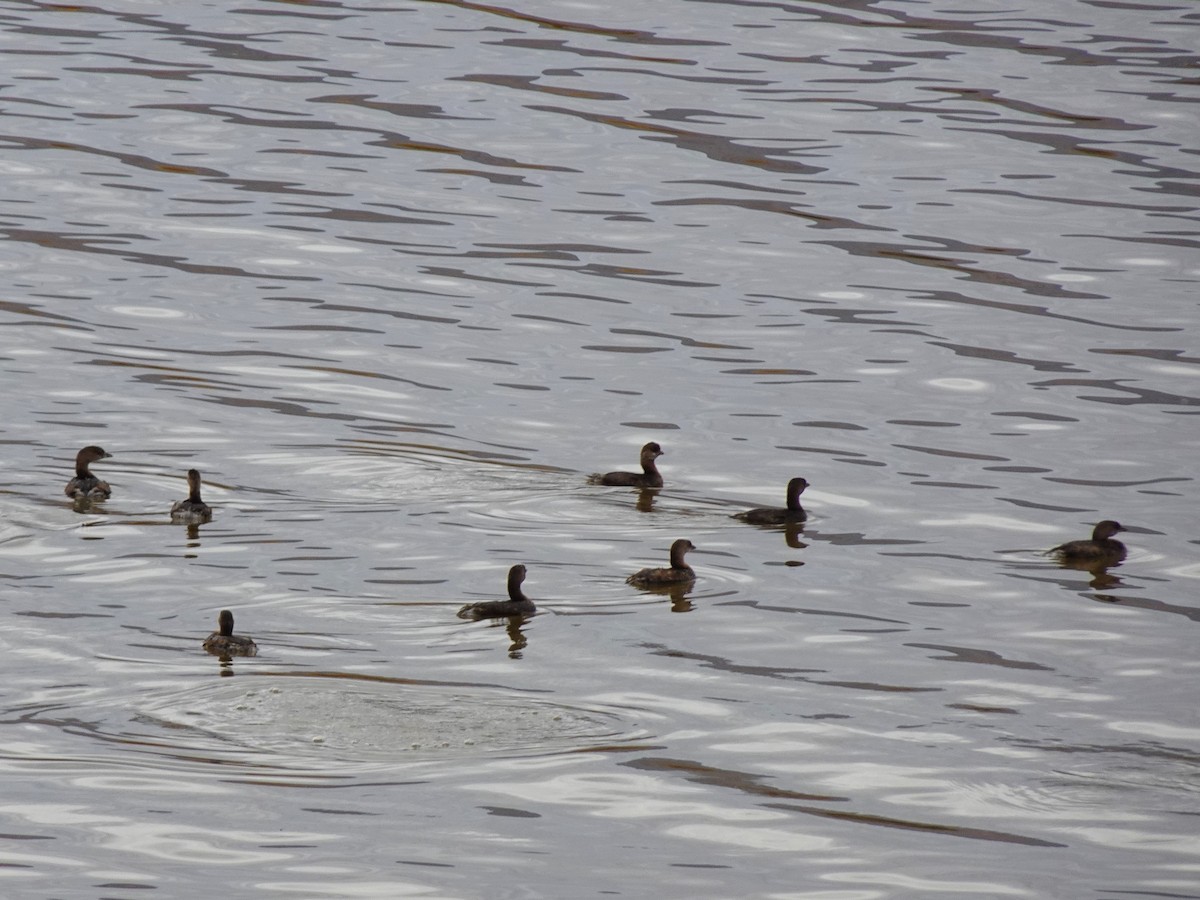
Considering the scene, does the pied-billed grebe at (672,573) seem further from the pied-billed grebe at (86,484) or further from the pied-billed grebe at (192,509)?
the pied-billed grebe at (86,484)

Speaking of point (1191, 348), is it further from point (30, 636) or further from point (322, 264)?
point (30, 636)

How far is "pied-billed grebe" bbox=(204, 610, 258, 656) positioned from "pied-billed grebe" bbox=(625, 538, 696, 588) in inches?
119

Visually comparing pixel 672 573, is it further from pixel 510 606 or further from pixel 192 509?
pixel 192 509

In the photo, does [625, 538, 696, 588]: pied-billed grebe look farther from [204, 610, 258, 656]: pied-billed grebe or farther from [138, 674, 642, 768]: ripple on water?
[204, 610, 258, 656]: pied-billed grebe

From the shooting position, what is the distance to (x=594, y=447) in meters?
18.7

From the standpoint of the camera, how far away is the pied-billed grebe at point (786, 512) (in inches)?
648

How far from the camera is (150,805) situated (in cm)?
1027

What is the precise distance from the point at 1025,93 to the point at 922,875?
26052 millimetres

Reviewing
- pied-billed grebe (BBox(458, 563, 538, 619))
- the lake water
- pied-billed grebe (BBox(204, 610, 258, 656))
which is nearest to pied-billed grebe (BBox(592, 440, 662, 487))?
the lake water

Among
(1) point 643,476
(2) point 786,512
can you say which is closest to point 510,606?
(2) point 786,512

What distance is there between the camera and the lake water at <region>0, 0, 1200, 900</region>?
1047 cm

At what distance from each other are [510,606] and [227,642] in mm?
2031

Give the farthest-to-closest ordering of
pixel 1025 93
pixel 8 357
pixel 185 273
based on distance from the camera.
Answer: pixel 1025 93 < pixel 185 273 < pixel 8 357

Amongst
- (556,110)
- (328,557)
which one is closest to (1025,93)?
(556,110)
